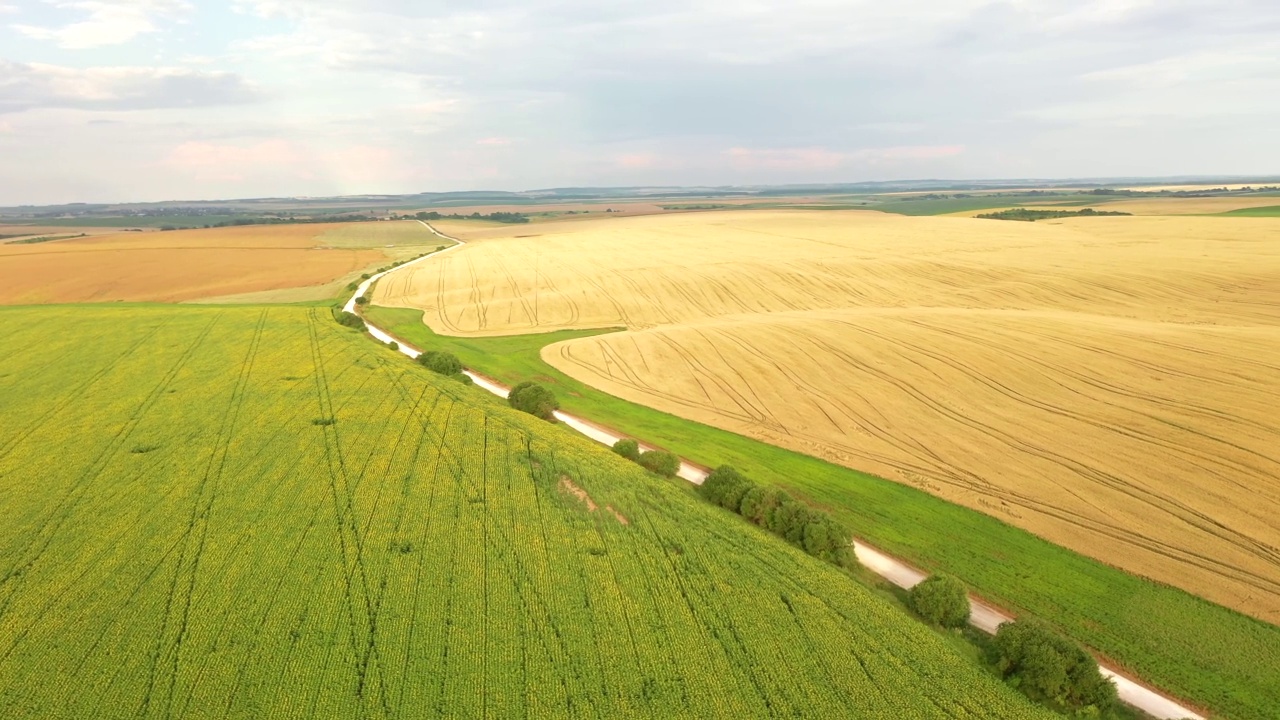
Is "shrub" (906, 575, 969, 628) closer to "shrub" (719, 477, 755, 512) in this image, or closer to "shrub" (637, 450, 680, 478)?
"shrub" (719, 477, 755, 512)

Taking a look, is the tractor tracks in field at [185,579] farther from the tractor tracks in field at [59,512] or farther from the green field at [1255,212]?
the green field at [1255,212]

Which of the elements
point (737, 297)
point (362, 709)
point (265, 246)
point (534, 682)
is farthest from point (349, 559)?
point (265, 246)

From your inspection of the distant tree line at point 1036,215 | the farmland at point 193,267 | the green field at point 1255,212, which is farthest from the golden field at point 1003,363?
the distant tree line at point 1036,215

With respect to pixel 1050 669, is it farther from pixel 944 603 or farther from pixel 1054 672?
pixel 944 603

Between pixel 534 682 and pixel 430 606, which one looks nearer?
pixel 534 682

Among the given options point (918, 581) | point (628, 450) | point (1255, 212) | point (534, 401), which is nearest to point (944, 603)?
point (918, 581)

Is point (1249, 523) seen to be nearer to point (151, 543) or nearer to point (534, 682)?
point (534, 682)
